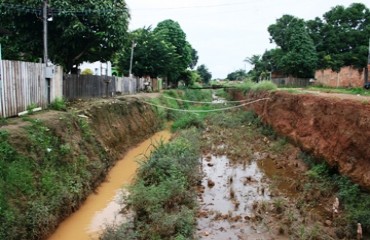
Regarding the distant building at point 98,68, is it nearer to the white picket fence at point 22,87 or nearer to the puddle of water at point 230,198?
the white picket fence at point 22,87

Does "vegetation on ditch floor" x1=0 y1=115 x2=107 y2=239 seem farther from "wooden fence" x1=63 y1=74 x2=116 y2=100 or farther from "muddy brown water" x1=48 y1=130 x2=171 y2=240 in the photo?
"wooden fence" x1=63 y1=74 x2=116 y2=100

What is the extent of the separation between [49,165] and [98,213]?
1.88m

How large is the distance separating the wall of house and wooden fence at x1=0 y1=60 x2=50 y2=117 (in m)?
20.7

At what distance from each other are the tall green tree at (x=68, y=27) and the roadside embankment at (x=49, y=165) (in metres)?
3.52

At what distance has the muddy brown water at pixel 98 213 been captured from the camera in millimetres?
8273

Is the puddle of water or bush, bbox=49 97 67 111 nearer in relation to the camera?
the puddle of water

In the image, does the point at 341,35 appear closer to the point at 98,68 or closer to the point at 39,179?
the point at 98,68

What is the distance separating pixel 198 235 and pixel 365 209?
12.4ft

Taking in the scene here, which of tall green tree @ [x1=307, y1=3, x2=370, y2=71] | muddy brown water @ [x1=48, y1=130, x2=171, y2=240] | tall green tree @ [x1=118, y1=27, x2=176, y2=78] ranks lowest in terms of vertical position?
muddy brown water @ [x1=48, y1=130, x2=171, y2=240]

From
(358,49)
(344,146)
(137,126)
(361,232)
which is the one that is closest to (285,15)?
(358,49)

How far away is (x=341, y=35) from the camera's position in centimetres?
3825

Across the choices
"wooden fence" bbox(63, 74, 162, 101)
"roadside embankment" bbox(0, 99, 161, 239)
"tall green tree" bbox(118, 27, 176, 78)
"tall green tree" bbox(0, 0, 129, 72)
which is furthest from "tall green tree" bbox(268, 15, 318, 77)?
"roadside embankment" bbox(0, 99, 161, 239)

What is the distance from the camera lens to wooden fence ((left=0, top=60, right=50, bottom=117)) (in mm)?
9922

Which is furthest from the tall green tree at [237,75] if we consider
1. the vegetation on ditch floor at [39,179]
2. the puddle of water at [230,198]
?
the vegetation on ditch floor at [39,179]
